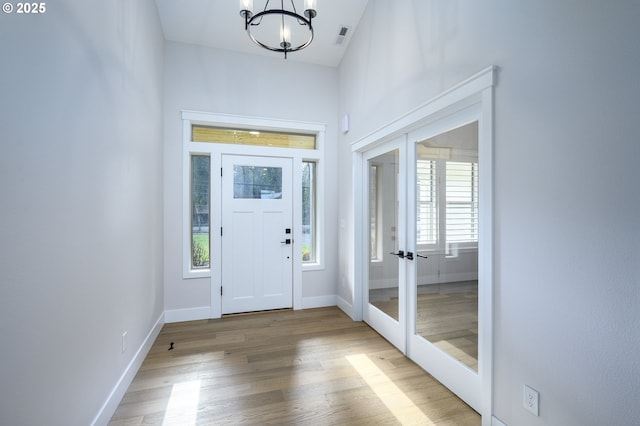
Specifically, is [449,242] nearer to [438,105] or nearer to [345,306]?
[438,105]

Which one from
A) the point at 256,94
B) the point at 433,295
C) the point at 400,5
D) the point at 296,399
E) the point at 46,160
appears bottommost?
the point at 296,399

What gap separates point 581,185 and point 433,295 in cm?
151

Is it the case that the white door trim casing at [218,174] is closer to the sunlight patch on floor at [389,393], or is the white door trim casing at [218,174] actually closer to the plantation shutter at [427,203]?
the sunlight patch on floor at [389,393]

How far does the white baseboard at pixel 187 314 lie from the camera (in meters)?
3.58

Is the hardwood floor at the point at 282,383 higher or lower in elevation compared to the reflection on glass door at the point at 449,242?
lower

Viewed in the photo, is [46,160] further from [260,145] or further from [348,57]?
[348,57]

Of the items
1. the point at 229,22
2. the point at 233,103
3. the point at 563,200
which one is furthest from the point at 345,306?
the point at 229,22

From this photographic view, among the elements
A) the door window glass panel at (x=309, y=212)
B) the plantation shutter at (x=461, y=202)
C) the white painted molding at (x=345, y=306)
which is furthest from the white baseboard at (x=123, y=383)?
the plantation shutter at (x=461, y=202)

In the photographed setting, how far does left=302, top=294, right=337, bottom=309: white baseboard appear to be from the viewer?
408 centimetres

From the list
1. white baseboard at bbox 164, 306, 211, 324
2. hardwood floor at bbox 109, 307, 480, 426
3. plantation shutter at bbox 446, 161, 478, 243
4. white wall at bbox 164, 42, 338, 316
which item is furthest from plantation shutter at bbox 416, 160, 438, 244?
white baseboard at bbox 164, 306, 211, 324

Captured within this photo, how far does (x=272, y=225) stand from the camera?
397 cm

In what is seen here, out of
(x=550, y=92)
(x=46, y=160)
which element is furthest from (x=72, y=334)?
(x=550, y=92)

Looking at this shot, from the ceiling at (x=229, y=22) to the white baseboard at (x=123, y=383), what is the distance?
348 centimetres

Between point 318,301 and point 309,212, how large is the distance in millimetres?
1304
